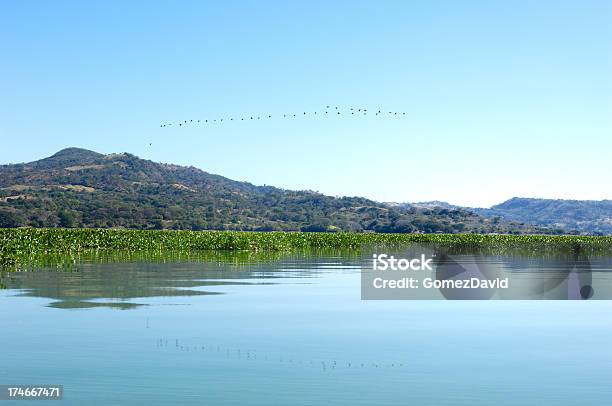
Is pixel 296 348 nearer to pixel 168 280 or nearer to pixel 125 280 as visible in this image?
pixel 168 280

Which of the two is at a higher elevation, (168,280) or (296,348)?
(168,280)

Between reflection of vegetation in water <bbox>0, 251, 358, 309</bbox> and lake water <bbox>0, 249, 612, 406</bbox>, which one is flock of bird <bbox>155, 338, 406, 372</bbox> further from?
reflection of vegetation in water <bbox>0, 251, 358, 309</bbox>

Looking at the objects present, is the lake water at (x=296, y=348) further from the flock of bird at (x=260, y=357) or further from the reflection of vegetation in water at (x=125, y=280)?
the reflection of vegetation in water at (x=125, y=280)

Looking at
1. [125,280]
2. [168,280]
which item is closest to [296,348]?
[168,280]

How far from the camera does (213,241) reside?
321 ft

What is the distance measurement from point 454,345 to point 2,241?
201 feet

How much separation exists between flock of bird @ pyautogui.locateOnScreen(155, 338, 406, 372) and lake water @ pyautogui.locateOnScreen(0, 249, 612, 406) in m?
0.05

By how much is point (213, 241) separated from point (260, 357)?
78.3 metres

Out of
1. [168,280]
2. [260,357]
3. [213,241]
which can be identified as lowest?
[260,357]

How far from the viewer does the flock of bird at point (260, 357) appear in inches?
759

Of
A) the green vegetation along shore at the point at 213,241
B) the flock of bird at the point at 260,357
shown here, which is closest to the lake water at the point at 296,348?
the flock of bird at the point at 260,357

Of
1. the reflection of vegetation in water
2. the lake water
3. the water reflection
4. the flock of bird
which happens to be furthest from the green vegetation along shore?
the flock of bird

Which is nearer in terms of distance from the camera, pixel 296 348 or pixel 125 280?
pixel 296 348

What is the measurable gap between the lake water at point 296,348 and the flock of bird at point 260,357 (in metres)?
0.05
